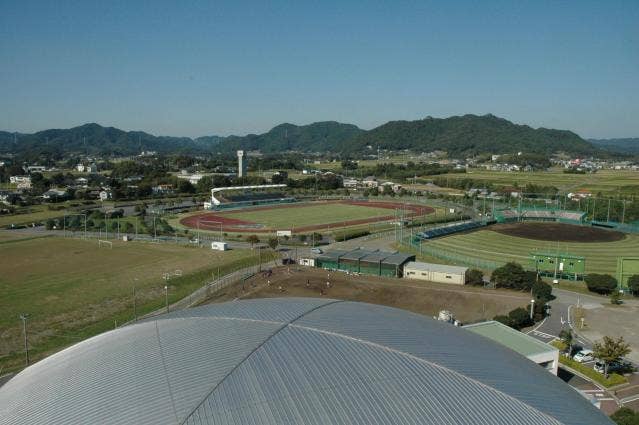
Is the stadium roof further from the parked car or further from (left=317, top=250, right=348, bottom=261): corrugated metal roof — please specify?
(left=317, top=250, right=348, bottom=261): corrugated metal roof

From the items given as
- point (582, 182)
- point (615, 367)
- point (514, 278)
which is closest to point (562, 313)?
point (514, 278)

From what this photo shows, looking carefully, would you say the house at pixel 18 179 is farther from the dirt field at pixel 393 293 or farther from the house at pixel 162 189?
the dirt field at pixel 393 293

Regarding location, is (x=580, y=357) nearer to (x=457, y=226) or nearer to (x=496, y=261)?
(x=496, y=261)

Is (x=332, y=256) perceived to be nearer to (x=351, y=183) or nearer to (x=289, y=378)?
(x=289, y=378)

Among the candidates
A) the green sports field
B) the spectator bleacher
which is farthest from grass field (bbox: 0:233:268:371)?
the green sports field

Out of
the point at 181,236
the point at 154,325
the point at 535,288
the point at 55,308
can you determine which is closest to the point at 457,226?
the point at 535,288

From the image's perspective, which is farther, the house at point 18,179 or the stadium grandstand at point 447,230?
the house at point 18,179

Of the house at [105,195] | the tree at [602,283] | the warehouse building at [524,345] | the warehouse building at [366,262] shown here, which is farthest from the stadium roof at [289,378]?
the house at [105,195]
